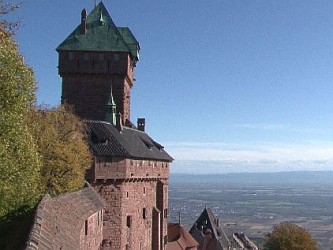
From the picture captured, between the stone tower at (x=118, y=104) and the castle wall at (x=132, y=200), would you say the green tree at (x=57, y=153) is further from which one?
the stone tower at (x=118, y=104)

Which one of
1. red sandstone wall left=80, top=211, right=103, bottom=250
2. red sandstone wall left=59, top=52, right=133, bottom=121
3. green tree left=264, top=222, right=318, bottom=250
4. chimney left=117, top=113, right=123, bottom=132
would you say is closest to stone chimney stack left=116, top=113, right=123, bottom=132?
chimney left=117, top=113, right=123, bottom=132

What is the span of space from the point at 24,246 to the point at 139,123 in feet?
129

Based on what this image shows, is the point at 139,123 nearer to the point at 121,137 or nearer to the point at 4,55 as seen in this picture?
the point at 121,137

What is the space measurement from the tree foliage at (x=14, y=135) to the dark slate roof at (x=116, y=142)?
520 inches

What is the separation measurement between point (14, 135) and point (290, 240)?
62.3 meters

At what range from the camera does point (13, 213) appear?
18.8 meters

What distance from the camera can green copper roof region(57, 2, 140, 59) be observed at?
43.7 meters

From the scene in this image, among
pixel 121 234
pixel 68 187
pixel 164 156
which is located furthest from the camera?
pixel 164 156

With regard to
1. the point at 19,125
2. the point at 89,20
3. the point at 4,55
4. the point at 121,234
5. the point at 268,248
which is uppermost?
the point at 89,20

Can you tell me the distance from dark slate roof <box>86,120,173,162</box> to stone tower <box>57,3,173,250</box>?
7cm

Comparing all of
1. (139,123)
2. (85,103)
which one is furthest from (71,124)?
(139,123)

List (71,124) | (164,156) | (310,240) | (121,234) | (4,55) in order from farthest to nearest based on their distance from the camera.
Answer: (310,240), (164,156), (121,234), (71,124), (4,55)

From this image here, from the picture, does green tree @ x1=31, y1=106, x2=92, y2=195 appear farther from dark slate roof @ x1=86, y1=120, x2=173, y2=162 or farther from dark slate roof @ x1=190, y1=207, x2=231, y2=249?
dark slate roof @ x1=190, y1=207, x2=231, y2=249

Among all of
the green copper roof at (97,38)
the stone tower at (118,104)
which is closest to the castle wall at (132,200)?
the stone tower at (118,104)
